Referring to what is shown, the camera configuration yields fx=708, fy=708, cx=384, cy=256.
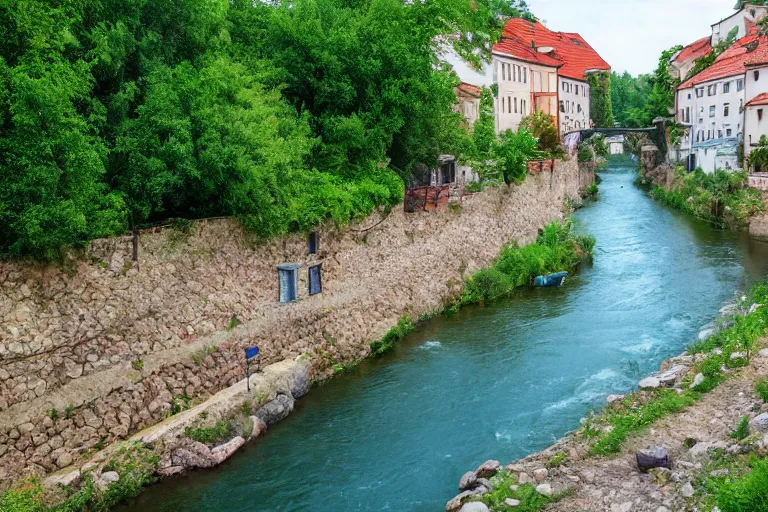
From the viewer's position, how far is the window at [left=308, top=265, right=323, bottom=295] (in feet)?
59.9

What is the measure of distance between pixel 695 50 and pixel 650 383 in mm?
50006

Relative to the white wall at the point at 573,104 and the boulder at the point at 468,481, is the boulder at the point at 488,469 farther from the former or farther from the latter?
the white wall at the point at 573,104

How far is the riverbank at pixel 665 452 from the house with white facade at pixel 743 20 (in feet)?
142

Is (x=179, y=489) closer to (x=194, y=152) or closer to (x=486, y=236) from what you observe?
(x=194, y=152)

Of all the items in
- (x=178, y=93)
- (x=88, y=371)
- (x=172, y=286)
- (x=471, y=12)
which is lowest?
(x=88, y=371)

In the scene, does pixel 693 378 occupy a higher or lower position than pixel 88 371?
lower

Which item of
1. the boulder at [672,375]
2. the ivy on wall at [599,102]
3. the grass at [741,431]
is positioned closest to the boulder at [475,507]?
the grass at [741,431]

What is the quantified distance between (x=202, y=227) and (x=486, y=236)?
13891 millimetres

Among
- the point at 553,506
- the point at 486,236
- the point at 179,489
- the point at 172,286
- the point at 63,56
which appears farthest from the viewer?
the point at 486,236

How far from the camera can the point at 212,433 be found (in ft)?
44.9

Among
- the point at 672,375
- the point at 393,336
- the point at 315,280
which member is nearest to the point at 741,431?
the point at 672,375

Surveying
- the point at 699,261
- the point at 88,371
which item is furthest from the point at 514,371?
the point at 699,261

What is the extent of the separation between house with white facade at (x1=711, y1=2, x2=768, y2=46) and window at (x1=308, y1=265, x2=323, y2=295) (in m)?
43.4

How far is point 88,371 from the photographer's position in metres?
13.0
